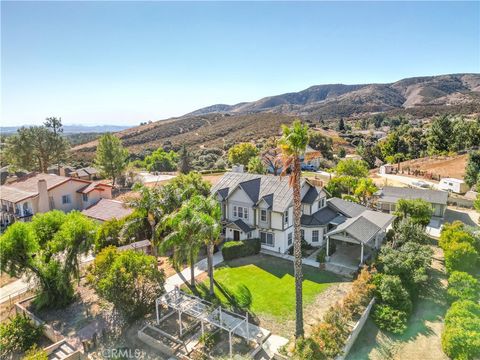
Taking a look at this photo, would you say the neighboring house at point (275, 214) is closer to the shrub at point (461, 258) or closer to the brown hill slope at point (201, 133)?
the shrub at point (461, 258)

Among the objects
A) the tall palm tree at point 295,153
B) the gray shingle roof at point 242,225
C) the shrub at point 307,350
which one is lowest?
the shrub at point 307,350

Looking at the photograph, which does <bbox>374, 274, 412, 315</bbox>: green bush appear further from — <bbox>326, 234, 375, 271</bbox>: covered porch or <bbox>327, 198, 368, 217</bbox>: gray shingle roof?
<bbox>327, 198, 368, 217</bbox>: gray shingle roof

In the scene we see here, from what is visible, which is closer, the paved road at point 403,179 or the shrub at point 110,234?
the shrub at point 110,234

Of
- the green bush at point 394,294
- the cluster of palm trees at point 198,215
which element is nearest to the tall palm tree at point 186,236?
the cluster of palm trees at point 198,215

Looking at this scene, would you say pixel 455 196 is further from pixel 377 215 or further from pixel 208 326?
pixel 208 326

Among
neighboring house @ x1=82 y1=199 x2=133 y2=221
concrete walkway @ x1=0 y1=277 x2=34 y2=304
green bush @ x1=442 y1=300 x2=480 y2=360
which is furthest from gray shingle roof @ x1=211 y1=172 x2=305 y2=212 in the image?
concrete walkway @ x1=0 y1=277 x2=34 y2=304

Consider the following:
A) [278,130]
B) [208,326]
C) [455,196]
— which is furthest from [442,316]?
[278,130]
